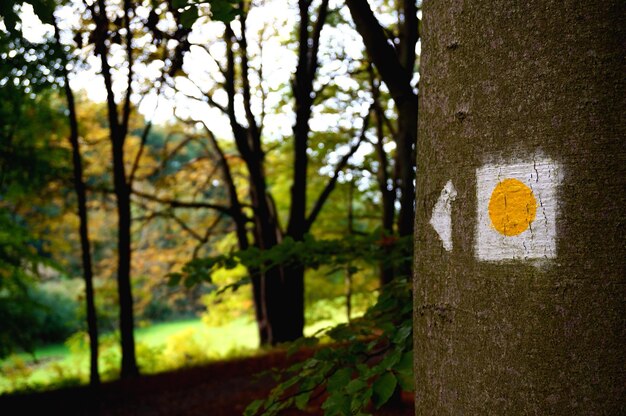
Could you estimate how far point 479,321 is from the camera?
0.94 meters

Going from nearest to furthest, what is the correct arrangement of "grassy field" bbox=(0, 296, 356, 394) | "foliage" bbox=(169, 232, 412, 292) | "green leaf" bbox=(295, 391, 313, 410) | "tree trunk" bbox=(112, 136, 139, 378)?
1. "green leaf" bbox=(295, 391, 313, 410)
2. "foliage" bbox=(169, 232, 412, 292)
3. "tree trunk" bbox=(112, 136, 139, 378)
4. "grassy field" bbox=(0, 296, 356, 394)

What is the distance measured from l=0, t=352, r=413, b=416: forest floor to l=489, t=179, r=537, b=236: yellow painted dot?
247 inches

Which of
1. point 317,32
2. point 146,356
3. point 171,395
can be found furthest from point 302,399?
point 146,356

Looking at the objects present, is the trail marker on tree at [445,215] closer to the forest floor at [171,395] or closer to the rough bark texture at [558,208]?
the rough bark texture at [558,208]

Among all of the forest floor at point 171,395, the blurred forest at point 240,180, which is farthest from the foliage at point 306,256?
the forest floor at point 171,395

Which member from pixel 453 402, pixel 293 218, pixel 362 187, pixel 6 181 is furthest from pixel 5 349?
pixel 362 187

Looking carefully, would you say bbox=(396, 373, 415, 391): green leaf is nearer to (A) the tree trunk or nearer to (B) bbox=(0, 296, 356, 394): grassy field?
(B) bbox=(0, 296, 356, 394): grassy field

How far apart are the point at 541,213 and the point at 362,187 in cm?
1398

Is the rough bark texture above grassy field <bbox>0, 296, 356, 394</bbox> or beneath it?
above

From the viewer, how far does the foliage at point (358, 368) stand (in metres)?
1.58

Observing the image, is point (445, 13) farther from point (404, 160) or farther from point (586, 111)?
point (404, 160)

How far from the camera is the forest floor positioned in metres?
7.57

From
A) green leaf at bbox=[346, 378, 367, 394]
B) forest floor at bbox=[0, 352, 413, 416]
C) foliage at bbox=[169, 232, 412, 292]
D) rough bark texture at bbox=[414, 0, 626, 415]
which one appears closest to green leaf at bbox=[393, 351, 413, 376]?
green leaf at bbox=[346, 378, 367, 394]

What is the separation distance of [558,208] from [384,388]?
33.4 inches
